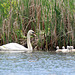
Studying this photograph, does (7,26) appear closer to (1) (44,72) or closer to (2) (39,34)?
(2) (39,34)

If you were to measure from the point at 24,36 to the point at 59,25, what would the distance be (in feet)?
6.11

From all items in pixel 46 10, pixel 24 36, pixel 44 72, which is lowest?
pixel 44 72

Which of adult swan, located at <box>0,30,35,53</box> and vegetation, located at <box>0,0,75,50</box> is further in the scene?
vegetation, located at <box>0,0,75,50</box>

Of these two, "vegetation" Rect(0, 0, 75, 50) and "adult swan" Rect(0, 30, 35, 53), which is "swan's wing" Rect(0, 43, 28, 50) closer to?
"adult swan" Rect(0, 30, 35, 53)

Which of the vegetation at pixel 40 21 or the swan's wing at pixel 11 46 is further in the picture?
the vegetation at pixel 40 21

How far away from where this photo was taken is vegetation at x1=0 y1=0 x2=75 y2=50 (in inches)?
539

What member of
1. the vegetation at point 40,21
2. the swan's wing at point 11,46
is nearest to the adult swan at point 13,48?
the swan's wing at point 11,46

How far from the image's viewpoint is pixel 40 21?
14.2 m

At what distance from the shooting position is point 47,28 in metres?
13.6

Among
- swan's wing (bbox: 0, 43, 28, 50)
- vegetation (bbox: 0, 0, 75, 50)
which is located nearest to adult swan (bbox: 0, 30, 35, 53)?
swan's wing (bbox: 0, 43, 28, 50)

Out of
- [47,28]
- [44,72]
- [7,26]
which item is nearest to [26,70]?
[44,72]

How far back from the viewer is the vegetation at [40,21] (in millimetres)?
13703

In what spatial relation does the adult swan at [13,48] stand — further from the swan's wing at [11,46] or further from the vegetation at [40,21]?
the vegetation at [40,21]

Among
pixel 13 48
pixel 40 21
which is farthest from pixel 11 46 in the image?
pixel 40 21
